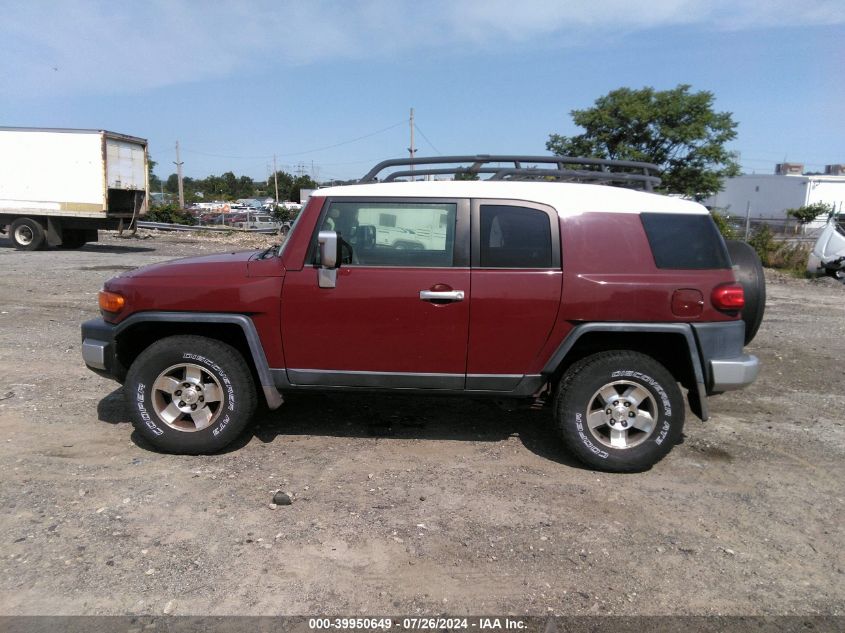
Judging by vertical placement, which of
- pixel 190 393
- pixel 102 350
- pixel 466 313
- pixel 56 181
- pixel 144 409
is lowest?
pixel 144 409

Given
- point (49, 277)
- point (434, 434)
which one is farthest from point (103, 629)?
point (49, 277)

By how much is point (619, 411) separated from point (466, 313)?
1.19 metres

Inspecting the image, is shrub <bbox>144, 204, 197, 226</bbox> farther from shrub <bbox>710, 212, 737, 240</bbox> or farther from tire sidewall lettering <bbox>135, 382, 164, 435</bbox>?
tire sidewall lettering <bbox>135, 382, 164, 435</bbox>

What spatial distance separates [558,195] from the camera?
423 cm

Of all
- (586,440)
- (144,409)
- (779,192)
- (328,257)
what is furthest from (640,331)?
(779,192)

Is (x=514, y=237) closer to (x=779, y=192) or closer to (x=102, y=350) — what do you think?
(x=102, y=350)

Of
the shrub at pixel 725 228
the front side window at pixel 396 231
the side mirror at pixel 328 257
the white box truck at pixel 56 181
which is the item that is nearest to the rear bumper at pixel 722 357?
the front side window at pixel 396 231

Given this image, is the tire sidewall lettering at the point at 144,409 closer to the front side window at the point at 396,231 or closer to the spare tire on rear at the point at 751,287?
the front side window at the point at 396,231

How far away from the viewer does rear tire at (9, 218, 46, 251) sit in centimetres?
1864

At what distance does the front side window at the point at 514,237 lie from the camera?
Answer: 4172 mm

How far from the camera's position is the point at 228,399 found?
433 centimetres

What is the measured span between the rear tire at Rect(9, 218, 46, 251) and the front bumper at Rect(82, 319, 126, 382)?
1685 cm

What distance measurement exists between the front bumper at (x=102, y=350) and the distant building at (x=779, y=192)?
58784 millimetres

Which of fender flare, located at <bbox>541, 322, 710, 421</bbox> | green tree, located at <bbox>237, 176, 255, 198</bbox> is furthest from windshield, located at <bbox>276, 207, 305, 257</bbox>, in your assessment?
green tree, located at <bbox>237, 176, 255, 198</bbox>
